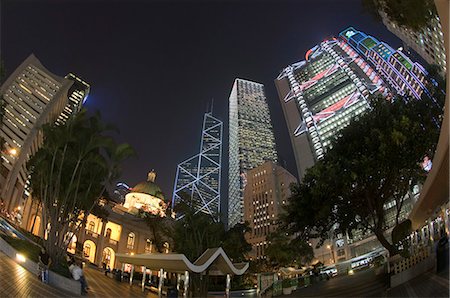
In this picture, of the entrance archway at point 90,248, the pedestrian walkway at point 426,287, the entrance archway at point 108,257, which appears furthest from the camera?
the entrance archway at point 108,257

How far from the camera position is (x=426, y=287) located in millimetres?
9391

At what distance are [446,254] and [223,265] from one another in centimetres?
910

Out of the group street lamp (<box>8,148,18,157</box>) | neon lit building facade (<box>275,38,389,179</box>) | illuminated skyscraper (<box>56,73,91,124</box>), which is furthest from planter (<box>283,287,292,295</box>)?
illuminated skyscraper (<box>56,73,91,124</box>)

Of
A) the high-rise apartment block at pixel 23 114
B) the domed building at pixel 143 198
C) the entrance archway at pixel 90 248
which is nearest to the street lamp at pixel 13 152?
the high-rise apartment block at pixel 23 114

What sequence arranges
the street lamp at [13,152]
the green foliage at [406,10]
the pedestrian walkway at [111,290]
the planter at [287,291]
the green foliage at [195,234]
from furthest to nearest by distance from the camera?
1. the street lamp at [13,152]
2. the green foliage at [195,234]
3. the planter at [287,291]
4. the pedestrian walkway at [111,290]
5. the green foliage at [406,10]

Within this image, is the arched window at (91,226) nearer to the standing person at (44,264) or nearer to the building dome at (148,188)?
the building dome at (148,188)

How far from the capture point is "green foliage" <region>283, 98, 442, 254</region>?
16078mm

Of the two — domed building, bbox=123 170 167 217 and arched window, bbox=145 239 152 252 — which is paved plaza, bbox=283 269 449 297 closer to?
arched window, bbox=145 239 152 252

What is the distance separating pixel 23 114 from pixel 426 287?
54095mm

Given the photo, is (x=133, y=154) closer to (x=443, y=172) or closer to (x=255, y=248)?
(x=443, y=172)

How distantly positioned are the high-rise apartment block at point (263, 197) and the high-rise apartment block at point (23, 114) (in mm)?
66190

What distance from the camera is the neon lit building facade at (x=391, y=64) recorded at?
68.2 m

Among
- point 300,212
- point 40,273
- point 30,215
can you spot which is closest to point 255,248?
point 30,215

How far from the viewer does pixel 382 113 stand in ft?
55.8
